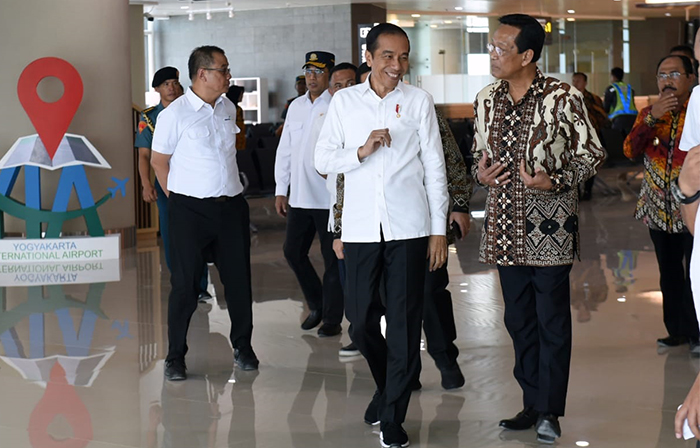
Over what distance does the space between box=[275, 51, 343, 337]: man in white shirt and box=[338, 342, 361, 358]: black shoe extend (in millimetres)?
453

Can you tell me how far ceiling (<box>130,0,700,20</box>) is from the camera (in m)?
21.1

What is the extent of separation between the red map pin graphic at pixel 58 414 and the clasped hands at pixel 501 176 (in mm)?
1921

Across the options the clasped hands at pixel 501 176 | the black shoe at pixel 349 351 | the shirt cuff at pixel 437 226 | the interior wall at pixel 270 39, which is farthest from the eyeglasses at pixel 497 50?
the interior wall at pixel 270 39

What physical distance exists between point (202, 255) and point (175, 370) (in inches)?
23.3

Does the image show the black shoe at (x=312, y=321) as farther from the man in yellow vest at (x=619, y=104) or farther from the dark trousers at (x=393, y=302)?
the man in yellow vest at (x=619, y=104)

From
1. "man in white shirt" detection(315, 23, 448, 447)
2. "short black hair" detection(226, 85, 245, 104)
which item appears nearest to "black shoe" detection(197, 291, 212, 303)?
"short black hair" detection(226, 85, 245, 104)

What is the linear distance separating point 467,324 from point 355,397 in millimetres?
1688

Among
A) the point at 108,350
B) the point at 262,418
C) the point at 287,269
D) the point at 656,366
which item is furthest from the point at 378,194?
the point at 287,269

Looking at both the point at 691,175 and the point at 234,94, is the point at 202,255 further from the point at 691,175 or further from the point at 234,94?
the point at 234,94

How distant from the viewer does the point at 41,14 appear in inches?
376

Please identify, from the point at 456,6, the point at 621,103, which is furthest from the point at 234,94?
the point at 456,6

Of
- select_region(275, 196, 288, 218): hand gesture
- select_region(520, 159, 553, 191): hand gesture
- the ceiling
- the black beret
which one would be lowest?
select_region(275, 196, 288, 218): hand gesture

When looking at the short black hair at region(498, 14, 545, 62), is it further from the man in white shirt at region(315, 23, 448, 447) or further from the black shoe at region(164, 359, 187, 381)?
the black shoe at region(164, 359, 187, 381)

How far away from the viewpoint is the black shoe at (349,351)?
546 centimetres
